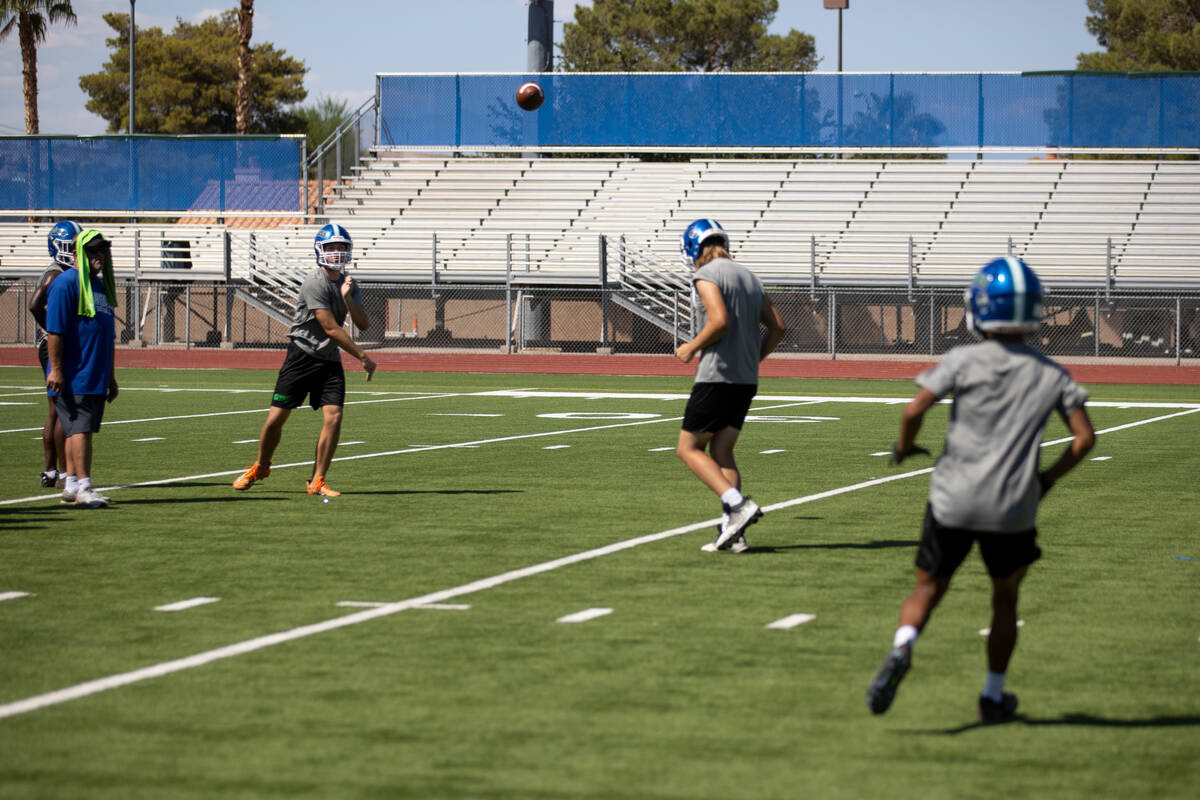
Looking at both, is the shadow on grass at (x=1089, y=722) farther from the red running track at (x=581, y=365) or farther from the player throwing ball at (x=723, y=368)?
the red running track at (x=581, y=365)

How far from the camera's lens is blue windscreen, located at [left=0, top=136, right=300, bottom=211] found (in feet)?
139

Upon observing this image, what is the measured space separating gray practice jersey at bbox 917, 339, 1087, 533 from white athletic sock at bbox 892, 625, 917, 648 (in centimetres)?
37

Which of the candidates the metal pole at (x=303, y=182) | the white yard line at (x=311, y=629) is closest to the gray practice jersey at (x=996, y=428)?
the white yard line at (x=311, y=629)

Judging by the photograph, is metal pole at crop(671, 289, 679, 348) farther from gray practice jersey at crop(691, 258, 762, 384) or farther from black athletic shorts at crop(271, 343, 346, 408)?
gray practice jersey at crop(691, 258, 762, 384)

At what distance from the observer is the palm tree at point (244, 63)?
153 ft

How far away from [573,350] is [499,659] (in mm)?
30025

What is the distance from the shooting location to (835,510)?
37.7 ft

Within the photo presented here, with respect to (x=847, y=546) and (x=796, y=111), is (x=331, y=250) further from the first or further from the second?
(x=796, y=111)

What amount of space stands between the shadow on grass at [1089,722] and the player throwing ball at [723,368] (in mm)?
3565

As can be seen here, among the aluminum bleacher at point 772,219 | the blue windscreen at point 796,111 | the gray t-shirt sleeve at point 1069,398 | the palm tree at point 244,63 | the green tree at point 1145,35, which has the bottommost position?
the gray t-shirt sleeve at point 1069,398

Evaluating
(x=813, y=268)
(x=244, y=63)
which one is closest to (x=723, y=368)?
(x=813, y=268)

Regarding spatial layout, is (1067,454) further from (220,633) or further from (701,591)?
(220,633)

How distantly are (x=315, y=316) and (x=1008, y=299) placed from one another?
7.11 meters

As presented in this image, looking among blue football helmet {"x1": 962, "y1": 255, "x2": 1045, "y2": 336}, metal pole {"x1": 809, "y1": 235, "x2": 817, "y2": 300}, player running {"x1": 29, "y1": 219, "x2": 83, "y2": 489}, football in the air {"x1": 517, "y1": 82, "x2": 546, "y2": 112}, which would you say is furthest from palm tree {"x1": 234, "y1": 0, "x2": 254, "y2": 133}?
blue football helmet {"x1": 962, "y1": 255, "x2": 1045, "y2": 336}
